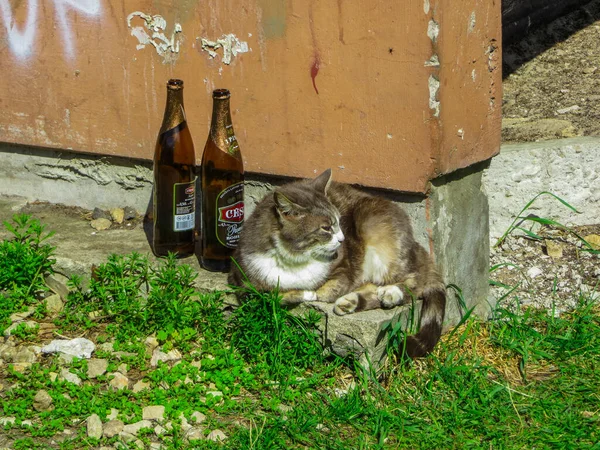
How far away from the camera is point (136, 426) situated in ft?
12.4

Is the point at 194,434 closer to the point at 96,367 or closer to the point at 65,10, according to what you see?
the point at 96,367

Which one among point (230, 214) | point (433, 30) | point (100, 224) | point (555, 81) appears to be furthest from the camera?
point (555, 81)

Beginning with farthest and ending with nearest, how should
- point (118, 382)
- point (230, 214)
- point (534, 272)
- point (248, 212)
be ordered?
1. point (534, 272)
2. point (248, 212)
3. point (230, 214)
4. point (118, 382)

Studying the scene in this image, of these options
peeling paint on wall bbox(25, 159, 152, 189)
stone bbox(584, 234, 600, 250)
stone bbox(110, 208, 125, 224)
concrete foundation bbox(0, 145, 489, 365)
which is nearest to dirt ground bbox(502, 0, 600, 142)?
stone bbox(584, 234, 600, 250)

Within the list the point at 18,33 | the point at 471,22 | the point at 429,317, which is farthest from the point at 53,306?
the point at 471,22

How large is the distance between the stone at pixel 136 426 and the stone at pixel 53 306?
1.11m

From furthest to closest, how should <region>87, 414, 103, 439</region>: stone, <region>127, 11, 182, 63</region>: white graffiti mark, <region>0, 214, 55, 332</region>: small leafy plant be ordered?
<region>127, 11, 182, 63</region>: white graffiti mark
<region>0, 214, 55, 332</region>: small leafy plant
<region>87, 414, 103, 439</region>: stone

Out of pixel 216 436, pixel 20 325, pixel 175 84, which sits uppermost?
pixel 175 84

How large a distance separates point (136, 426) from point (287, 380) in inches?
28.9

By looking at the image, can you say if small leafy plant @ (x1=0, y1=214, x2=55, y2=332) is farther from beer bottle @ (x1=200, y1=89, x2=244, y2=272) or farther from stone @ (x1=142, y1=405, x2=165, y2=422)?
stone @ (x1=142, y1=405, x2=165, y2=422)

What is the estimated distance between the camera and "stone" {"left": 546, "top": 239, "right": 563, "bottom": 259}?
5238 millimetres

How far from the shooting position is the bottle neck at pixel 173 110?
458 cm

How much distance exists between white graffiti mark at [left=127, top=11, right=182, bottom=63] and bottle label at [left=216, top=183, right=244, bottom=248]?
86 centimetres

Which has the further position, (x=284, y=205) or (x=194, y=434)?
(x=284, y=205)
